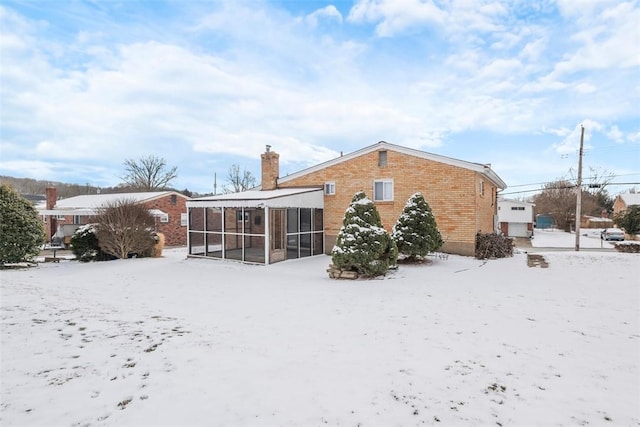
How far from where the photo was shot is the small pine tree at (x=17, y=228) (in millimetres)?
12142

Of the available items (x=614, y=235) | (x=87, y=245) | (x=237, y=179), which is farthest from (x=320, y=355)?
(x=237, y=179)

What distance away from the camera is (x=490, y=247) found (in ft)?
47.2

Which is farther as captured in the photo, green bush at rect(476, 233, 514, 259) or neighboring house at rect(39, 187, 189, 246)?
neighboring house at rect(39, 187, 189, 246)

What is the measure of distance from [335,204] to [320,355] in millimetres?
12247

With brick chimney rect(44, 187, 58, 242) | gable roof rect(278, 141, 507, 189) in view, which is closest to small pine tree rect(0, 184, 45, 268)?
gable roof rect(278, 141, 507, 189)

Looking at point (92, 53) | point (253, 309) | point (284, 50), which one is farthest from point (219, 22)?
point (253, 309)

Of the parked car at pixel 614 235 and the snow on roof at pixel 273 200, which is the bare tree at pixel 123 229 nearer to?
the snow on roof at pixel 273 200

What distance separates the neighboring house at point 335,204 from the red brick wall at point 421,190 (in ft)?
0.13

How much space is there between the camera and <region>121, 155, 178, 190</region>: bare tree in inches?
1789

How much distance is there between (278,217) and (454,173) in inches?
307

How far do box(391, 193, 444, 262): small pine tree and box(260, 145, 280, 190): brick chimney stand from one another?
807 centimetres

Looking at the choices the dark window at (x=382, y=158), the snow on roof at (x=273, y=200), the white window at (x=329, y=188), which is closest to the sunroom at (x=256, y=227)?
the snow on roof at (x=273, y=200)

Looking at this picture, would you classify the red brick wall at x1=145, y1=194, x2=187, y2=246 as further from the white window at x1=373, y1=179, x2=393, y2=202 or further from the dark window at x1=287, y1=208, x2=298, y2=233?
the white window at x1=373, y1=179, x2=393, y2=202

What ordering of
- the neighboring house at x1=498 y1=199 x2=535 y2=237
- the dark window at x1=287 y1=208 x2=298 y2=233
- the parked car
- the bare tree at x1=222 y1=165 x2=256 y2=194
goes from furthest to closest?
1. the bare tree at x1=222 y1=165 x2=256 y2=194
2. the neighboring house at x1=498 y1=199 x2=535 y2=237
3. the parked car
4. the dark window at x1=287 y1=208 x2=298 y2=233
